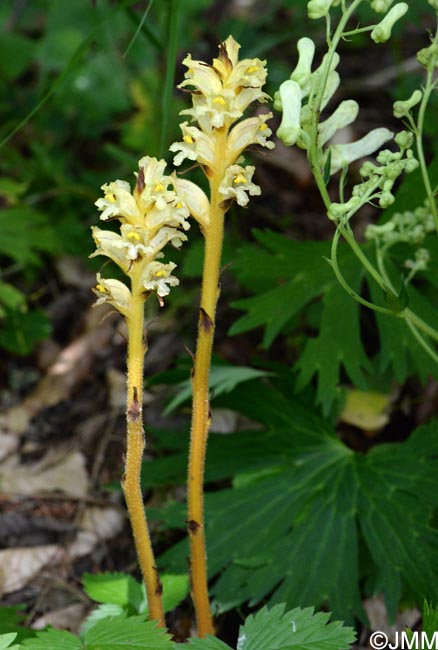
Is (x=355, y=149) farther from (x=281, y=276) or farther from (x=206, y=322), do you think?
(x=281, y=276)

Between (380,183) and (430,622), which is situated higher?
(380,183)

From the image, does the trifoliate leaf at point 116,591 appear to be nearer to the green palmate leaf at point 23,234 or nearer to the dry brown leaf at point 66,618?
the dry brown leaf at point 66,618

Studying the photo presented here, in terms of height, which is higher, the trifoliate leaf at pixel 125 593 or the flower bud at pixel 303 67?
the flower bud at pixel 303 67

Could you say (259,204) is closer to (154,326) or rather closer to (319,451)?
(154,326)

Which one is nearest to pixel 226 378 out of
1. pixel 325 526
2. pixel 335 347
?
pixel 335 347

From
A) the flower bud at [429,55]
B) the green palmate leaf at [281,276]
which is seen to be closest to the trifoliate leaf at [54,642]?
the green palmate leaf at [281,276]

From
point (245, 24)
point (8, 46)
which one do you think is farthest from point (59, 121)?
point (245, 24)
